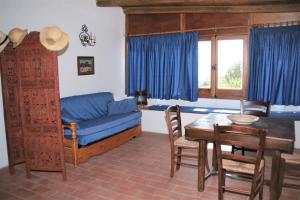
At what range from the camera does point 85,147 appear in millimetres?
3842

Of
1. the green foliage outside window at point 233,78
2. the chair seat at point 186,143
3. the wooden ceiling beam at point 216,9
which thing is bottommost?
the chair seat at point 186,143

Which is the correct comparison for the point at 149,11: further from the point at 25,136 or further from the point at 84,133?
the point at 25,136

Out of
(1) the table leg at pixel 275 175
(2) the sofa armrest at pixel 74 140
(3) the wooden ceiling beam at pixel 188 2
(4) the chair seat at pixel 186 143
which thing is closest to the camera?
(1) the table leg at pixel 275 175

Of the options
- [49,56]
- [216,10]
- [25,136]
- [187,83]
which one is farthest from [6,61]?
[216,10]

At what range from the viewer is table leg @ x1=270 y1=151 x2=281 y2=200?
8.41 ft

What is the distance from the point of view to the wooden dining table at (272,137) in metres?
2.41

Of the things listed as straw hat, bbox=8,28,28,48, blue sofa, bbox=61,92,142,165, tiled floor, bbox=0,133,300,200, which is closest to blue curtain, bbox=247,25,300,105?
tiled floor, bbox=0,133,300,200

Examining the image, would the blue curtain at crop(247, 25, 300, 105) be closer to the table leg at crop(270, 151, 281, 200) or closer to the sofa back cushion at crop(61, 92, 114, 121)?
the table leg at crop(270, 151, 281, 200)

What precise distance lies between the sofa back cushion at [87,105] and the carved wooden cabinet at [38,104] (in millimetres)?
A: 777

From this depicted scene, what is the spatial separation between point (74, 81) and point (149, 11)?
2.04m

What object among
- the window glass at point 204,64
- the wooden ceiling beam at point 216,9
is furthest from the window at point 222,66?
the wooden ceiling beam at point 216,9

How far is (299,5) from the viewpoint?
4.09 metres

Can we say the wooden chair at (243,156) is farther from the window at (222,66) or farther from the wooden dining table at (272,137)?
the window at (222,66)

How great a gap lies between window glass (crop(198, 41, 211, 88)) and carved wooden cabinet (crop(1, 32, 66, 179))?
3003 mm
